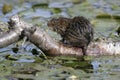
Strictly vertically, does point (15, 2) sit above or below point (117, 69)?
above

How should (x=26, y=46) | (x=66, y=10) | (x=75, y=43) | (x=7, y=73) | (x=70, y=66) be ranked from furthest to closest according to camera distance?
(x=66, y=10) → (x=26, y=46) → (x=75, y=43) → (x=70, y=66) → (x=7, y=73)

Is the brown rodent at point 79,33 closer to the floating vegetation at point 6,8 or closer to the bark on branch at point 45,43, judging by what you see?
the bark on branch at point 45,43

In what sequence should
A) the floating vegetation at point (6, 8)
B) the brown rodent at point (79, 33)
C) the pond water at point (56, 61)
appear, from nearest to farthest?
the pond water at point (56, 61)
the brown rodent at point (79, 33)
the floating vegetation at point (6, 8)

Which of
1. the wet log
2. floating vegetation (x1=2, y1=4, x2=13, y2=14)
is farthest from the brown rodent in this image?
floating vegetation (x1=2, y1=4, x2=13, y2=14)

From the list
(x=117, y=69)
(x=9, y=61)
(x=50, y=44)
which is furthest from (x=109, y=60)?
(x=9, y=61)

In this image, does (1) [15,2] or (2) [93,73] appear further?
(1) [15,2]

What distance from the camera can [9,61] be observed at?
185 inches

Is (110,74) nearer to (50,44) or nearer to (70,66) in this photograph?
(70,66)

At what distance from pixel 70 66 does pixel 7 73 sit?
2.27 feet

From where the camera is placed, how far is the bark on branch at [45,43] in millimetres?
4574

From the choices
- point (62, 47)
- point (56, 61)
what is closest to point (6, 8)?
point (62, 47)

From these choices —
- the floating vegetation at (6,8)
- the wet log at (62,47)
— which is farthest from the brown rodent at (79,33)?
the floating vegetation at (6,8)

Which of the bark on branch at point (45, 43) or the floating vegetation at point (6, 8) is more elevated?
the floating vegetation at point (6, 8)

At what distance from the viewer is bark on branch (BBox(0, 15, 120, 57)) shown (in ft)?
15.0
